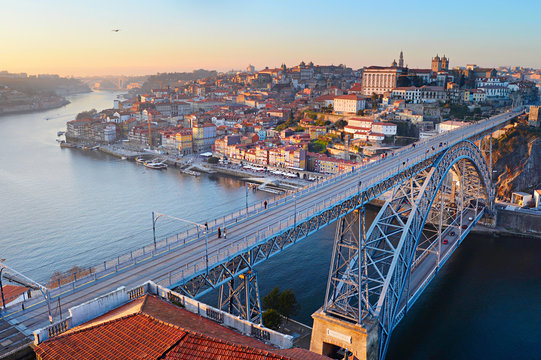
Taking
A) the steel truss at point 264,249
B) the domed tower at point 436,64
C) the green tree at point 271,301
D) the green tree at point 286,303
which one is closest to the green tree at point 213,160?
the green tree at point 271,301

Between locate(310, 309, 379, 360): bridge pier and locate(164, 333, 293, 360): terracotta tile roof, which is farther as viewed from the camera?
locate(310, 309, 379, 360): bridge pier

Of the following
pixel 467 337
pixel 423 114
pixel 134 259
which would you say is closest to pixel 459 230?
pixel 467 337

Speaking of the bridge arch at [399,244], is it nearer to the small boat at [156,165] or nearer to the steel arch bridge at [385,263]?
the steel arch bridge at [385,263]

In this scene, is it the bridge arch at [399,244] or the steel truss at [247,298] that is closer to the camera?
the steel truss at [247,298]

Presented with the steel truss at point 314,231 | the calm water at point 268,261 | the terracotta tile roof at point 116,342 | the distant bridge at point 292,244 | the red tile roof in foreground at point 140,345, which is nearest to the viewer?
the red tile roof in foreground at point 140,345

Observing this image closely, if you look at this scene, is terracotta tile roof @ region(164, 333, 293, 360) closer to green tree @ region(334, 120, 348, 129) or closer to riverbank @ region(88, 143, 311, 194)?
riverbank @ region(88, 143, 311, 194)

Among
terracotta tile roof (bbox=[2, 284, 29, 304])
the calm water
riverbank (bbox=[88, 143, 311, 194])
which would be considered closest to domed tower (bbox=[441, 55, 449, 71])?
riverbank (bbox=[88, 143, 311, 194])

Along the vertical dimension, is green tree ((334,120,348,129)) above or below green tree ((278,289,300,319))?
above

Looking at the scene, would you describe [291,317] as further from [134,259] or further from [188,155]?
[188,155]
